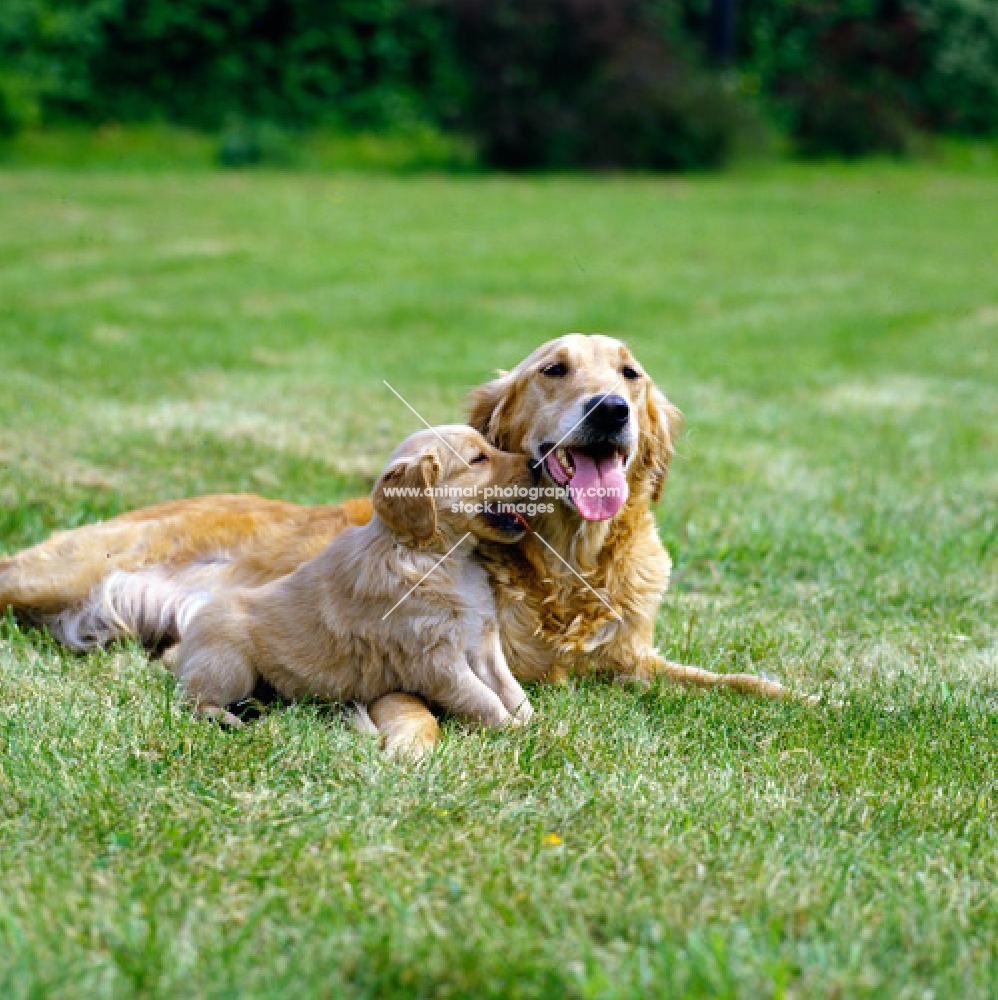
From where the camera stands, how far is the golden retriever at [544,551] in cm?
378

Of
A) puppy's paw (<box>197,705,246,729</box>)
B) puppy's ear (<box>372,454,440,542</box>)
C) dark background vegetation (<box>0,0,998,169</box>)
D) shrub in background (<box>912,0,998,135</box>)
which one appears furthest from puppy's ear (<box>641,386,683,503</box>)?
shrub in background (<box>912,0,998,135</box>)

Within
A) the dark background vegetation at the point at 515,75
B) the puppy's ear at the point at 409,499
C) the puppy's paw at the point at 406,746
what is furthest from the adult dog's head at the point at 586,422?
the dark background vegetation at the point at 515,75

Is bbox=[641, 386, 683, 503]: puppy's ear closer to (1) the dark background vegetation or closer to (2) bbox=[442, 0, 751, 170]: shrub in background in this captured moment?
(1) the dark background vegetation

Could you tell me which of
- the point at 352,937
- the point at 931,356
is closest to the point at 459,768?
the point at 352,937

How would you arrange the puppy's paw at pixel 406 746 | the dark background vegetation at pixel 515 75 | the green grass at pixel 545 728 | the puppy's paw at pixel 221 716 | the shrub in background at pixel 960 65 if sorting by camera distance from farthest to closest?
the shrub in background at pixel 960 65
the dark background vegetation at pixel 515 75
the puppy's paw at pixel 221 716
the puppy's paw at pixel 406 746
the green grass at pixel 545 728

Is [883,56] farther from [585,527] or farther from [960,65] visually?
[585,527]

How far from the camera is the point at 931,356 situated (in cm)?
1038

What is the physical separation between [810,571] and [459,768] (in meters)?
2.55

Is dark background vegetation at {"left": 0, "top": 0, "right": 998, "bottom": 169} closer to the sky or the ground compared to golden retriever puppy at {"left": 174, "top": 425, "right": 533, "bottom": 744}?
closer to the sky

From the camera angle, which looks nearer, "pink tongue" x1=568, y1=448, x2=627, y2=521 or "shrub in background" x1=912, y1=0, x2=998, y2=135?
"pink tongue" x1=568, y1=448, x2=627, y2=521

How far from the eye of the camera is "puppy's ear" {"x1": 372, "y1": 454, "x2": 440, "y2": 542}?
352cm

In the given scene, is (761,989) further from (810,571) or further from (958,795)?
(810,571)

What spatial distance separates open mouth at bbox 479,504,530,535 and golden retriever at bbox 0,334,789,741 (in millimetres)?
127

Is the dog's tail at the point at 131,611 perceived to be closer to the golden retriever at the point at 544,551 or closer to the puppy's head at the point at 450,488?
the golden retriever at the point at 544,551
